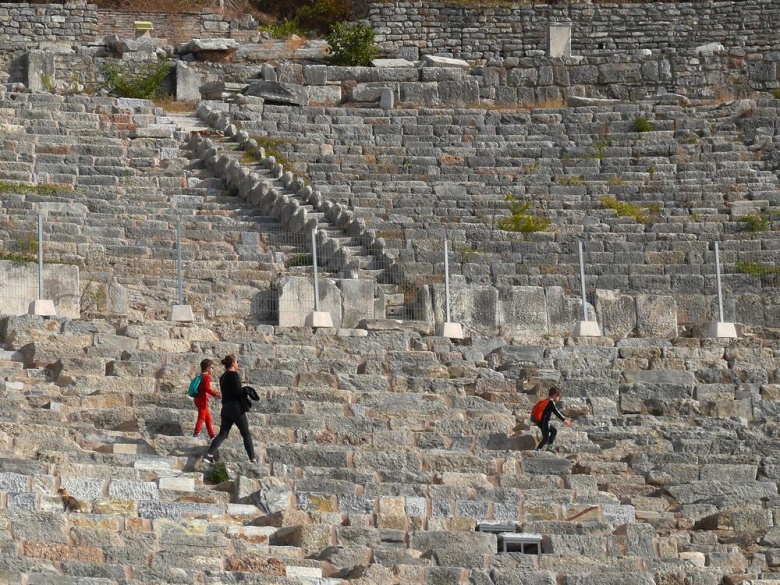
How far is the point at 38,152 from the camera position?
88.4 ft

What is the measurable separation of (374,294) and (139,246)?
9.24 ft

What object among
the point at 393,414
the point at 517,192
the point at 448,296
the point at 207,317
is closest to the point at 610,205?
the point at 517,192

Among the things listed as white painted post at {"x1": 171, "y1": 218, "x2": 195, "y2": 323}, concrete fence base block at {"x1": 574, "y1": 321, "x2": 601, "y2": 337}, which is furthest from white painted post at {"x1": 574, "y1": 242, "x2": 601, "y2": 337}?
white painted post at {"x1": 171, "y1": 218, "x2": 195, "y2": 323}

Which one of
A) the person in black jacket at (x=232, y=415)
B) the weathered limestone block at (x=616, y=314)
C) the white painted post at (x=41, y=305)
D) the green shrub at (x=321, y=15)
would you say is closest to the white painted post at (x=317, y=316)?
the white painted post at (x=41, y=305)

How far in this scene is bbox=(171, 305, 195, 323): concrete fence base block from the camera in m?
21.1

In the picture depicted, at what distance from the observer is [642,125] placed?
2969cm

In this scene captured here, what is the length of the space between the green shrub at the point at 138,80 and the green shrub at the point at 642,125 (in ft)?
23.2

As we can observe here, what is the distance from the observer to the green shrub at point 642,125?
29.7 meters

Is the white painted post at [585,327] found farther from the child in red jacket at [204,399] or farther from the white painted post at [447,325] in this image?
the child in red jacket at [204,399]

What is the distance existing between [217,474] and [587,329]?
283 inches

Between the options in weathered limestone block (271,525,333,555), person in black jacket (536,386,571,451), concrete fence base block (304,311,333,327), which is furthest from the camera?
concrete fence base block (304,311,333,327)

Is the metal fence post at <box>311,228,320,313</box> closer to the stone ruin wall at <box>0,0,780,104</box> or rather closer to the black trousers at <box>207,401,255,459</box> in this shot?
the black trousers at <box>207,401,255,459</box>

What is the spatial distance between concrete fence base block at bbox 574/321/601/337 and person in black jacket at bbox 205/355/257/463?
6.58 meters

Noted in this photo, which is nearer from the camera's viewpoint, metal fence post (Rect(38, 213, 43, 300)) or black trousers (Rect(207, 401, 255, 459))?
black trousers (Rect(207, 401, 255, 459))
